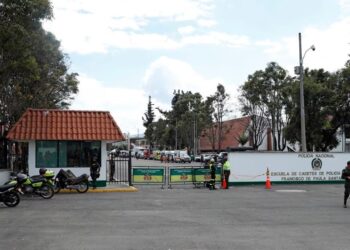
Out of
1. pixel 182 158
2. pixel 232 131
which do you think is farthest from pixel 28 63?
pixel 232 131

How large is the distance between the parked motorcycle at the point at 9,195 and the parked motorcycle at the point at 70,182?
581 cm

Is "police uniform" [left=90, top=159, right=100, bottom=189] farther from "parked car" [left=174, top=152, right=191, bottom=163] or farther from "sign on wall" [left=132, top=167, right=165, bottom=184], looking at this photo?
"parked car" [left=174, top=152, right=191, bottom=163]

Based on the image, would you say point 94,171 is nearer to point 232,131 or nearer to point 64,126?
point 64,126

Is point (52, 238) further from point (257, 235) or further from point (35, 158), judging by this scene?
point (35, 158)

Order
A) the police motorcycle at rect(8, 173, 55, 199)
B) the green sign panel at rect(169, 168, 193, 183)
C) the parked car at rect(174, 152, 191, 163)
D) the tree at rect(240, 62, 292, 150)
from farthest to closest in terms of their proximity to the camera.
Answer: the parked car at rect(174, 152, 191, 163) → the tree at rect(240, 62, 292, 150) → the green sign panel at rect(169, 168, 193, 183) → the police motorcycle at rect(8, 173, 55, 199)

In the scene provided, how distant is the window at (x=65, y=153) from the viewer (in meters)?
25.8

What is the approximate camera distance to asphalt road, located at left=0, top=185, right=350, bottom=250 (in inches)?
420

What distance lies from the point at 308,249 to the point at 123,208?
28.0 feet

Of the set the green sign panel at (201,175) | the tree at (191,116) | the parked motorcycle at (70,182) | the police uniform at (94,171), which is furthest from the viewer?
the tree at (191,116)

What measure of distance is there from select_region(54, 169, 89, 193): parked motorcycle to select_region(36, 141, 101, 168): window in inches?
72.3

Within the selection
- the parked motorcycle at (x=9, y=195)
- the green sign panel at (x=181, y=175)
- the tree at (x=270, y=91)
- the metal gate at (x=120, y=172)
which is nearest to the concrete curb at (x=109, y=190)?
the metal gate at (x=120, y=172)

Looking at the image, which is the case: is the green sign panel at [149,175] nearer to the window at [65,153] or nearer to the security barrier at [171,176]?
the security barrier at [171,176]

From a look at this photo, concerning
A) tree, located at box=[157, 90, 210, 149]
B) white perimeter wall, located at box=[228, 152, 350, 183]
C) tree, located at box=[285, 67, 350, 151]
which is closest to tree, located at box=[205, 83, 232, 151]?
tree, located at box=[157, 90, 210, 149]

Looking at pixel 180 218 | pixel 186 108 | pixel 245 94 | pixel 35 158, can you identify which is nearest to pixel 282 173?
pixel 35 158
